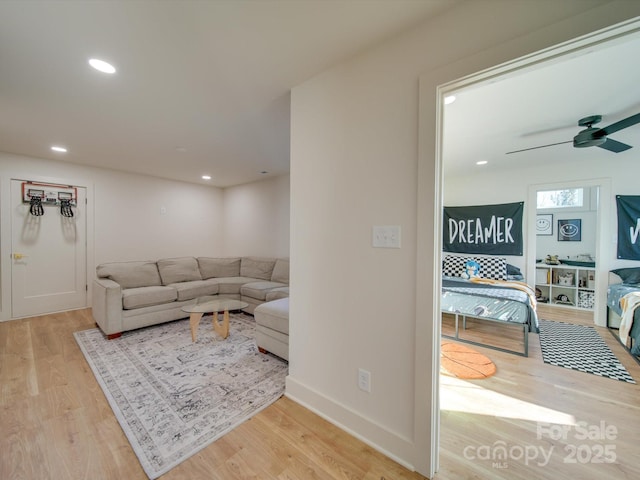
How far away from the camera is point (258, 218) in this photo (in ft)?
17.3

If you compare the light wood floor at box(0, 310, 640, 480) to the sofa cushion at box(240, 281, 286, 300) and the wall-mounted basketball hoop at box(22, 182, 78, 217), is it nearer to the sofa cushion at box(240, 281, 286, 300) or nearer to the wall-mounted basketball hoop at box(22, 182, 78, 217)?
the sofa cushion at box(240, 281, 286, 300)

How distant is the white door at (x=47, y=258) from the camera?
3.62 m

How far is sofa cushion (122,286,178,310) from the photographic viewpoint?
10.6 ft

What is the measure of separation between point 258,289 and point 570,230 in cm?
Result: 619

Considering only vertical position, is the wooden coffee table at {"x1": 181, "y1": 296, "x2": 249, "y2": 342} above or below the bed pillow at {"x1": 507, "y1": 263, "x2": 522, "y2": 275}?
below

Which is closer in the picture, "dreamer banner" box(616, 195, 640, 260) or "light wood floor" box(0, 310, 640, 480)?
"light wood floor" box(0, 310, 640, 480)

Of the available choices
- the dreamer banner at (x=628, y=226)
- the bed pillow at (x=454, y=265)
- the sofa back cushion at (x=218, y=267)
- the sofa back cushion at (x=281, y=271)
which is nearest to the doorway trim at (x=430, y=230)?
the sofa back cushion at (x=281, y=271)

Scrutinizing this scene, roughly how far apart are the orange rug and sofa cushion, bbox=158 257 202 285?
398 cm

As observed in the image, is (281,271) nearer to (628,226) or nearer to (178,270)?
(178,270)

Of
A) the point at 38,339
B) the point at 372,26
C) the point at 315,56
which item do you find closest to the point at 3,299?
the point at 38,339

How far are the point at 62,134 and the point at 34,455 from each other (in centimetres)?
311

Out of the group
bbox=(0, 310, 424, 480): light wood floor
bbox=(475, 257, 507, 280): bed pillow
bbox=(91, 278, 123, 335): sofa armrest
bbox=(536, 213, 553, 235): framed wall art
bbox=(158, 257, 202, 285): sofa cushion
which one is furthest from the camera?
bbox=(536, 213, 553, 235): framed wall art

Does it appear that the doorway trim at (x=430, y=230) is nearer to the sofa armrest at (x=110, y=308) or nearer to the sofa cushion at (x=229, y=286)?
the sofa armrest at (x=110, y=308)


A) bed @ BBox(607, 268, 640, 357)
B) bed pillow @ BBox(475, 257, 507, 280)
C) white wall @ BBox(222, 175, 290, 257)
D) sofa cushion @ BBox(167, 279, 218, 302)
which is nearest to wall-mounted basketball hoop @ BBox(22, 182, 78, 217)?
sofa cushion @ BBox(167, 279, 218, 302)
